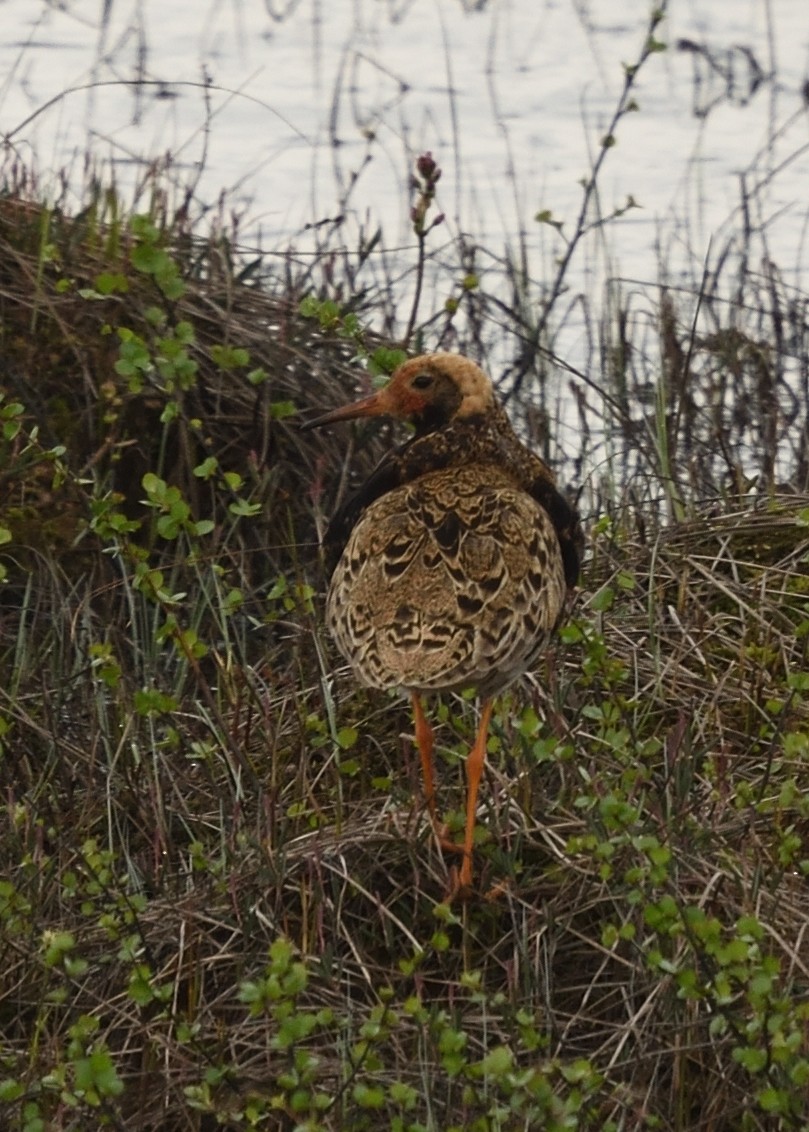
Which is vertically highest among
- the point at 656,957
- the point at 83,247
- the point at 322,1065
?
the point at 83,247

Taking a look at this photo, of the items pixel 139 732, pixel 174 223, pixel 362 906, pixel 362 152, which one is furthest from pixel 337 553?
pixel 362 152

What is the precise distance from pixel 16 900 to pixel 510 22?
8957mm

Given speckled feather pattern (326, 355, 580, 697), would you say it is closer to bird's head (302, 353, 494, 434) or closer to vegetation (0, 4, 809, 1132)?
bird's head (302, 353, 494, 434)

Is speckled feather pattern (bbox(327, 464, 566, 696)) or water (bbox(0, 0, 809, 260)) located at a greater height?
water (bbox(0, 0, 809, 260))

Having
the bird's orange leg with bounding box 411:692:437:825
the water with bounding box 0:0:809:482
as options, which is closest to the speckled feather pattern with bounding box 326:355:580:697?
the bird's orange leg with bounding box 411:692:437:825

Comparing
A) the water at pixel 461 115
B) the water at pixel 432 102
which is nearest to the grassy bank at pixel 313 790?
the water at pixel 461 115

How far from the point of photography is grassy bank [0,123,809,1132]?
142 inches

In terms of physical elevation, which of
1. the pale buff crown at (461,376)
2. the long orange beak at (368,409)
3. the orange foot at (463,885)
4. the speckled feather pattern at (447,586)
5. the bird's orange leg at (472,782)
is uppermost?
the pale buff crown at (461,376)

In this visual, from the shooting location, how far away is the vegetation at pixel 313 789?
360cm

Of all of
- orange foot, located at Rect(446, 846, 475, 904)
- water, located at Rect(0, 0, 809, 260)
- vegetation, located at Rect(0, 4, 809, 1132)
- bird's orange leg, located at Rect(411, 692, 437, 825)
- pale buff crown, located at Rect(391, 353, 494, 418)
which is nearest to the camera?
vegetation, located at Rect(0, 4, 809, 1132)

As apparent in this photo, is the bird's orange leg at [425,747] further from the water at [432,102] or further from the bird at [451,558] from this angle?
the water at [432,102]

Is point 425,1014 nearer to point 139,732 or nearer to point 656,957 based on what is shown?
point 656,957

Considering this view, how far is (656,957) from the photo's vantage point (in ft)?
11.0

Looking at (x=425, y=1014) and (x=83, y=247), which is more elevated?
(x=83, y=247)
